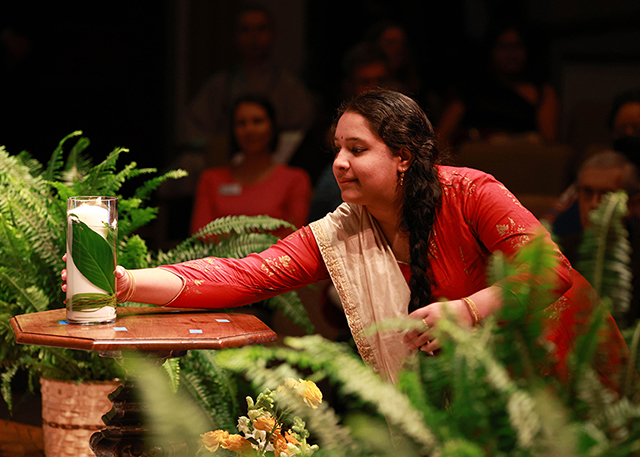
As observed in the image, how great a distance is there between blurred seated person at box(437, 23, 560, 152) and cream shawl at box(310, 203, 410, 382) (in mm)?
1686

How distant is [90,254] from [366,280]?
65 centimetres

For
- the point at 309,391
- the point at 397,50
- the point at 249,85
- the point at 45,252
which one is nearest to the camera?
the point at 309,391

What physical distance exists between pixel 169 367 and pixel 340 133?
27.2 inches

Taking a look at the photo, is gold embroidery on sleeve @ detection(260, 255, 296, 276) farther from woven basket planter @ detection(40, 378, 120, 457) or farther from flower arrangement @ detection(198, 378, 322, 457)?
woven basket planter @ detection(40, 378, 120, 457)

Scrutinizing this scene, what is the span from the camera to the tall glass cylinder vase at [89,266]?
123 centimetres

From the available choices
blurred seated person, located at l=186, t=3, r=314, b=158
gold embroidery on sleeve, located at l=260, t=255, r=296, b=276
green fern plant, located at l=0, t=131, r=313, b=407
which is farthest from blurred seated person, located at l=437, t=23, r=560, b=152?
gold embroidery on sleeve, located at l=260, t=255, r=296, b=276

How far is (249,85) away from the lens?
11.6 ft

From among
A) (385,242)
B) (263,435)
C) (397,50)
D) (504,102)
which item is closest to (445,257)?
(385,242)

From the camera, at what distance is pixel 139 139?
369 cm

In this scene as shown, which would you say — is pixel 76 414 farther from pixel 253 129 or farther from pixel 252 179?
pixel 253 129

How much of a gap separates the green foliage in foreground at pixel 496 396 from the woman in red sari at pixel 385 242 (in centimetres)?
86

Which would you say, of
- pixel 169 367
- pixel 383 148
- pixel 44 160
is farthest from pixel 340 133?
pixel 44 160

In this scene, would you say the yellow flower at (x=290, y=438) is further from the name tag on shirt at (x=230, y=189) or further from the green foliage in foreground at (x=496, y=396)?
the name tag on shirt at (x=230, y=189)

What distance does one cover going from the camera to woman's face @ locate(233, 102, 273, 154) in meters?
3.12
